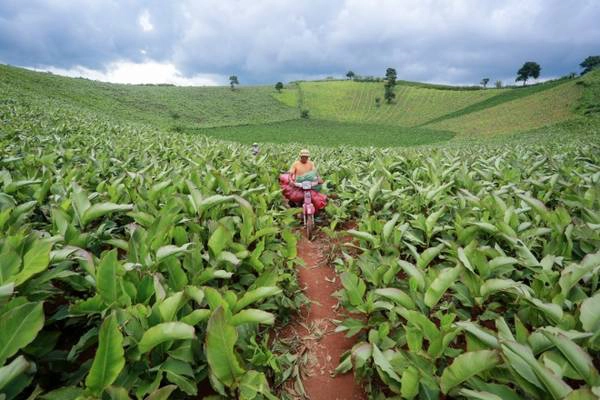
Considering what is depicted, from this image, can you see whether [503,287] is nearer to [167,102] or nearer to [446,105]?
[167,102]

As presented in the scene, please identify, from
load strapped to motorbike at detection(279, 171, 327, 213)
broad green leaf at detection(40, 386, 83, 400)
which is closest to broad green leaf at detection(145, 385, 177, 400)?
broad green leaf at detection(40, 386, 83, 400)

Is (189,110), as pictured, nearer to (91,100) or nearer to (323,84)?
(91,100)

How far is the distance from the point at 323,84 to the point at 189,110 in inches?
1951

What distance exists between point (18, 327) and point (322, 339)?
2.19 metres

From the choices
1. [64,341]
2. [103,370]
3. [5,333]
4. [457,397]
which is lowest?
[457,397]

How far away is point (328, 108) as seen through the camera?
3017 inches

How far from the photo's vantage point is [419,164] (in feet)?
23.4

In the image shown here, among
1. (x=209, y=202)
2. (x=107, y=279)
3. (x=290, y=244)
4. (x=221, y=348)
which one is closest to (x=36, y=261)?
(x=107, y=279)

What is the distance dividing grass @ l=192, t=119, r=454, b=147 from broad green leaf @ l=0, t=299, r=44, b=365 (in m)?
37.3

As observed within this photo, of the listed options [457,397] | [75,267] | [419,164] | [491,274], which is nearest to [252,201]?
[75,267]

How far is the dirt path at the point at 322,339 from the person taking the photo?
7.63 ft

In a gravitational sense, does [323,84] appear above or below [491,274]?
above

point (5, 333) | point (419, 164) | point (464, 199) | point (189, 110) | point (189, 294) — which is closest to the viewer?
point (5, 333)

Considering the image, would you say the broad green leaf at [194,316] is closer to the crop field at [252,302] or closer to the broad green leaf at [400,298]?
the crop field at [252,302]
